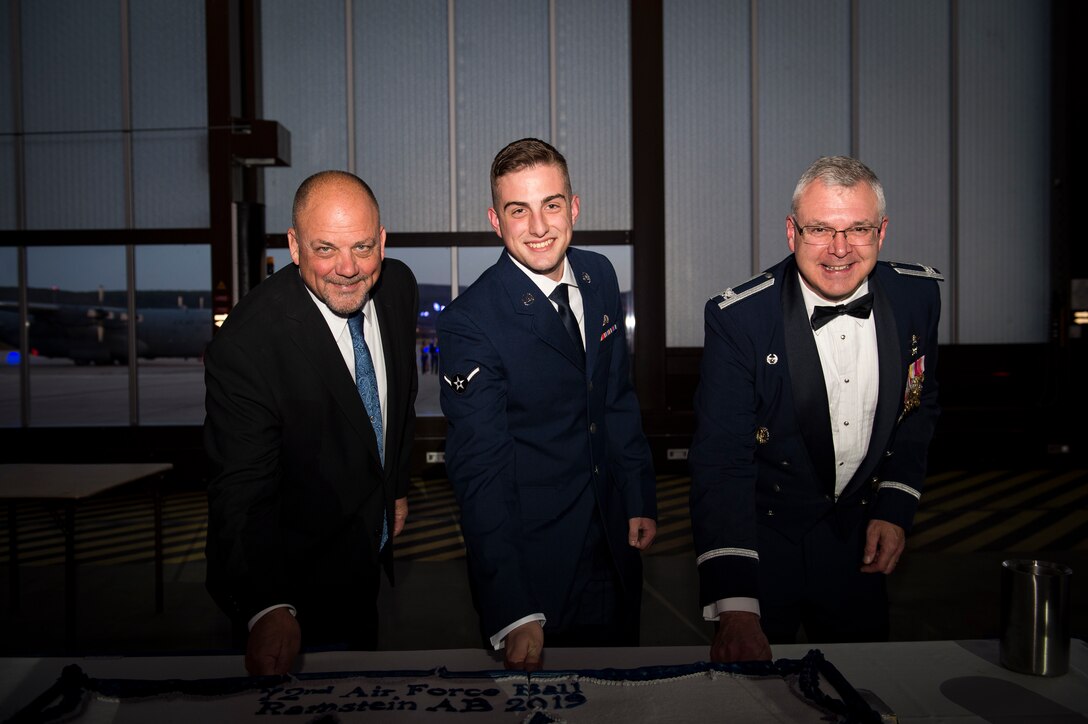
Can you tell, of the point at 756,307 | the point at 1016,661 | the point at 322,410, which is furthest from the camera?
the point at 322,410

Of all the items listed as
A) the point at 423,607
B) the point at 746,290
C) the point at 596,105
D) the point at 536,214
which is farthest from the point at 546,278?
the point at 596,105

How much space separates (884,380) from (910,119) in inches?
279

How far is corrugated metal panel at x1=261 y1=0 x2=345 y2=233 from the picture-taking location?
7.46 meters

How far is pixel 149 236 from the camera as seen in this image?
7.19m

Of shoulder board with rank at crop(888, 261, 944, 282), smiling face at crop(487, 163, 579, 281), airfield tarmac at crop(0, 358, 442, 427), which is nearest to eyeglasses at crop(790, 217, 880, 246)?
shoulder board with rank at crop(888, 261, 944, 282)

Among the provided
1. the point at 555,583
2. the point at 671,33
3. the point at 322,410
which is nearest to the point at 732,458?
the point at 555,583

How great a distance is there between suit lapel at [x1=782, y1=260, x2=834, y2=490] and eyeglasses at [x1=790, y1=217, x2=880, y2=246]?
0.17 m

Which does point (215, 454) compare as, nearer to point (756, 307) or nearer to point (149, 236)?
point (756, 307)

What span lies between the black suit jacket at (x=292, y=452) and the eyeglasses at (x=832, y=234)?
1.13 metres

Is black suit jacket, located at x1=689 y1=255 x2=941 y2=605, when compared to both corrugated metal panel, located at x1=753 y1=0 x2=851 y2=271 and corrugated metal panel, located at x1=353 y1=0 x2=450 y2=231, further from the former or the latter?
corrugated metal panel, located at x1=353 y1=0 x2=450 y2=231

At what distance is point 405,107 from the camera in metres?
7.52

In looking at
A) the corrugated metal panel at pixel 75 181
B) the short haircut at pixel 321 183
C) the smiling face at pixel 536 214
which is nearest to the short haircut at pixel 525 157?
the smiling face at pixel 536 214

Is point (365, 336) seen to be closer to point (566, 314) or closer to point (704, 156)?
point (566, 314)

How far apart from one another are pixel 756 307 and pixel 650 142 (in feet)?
20.2
